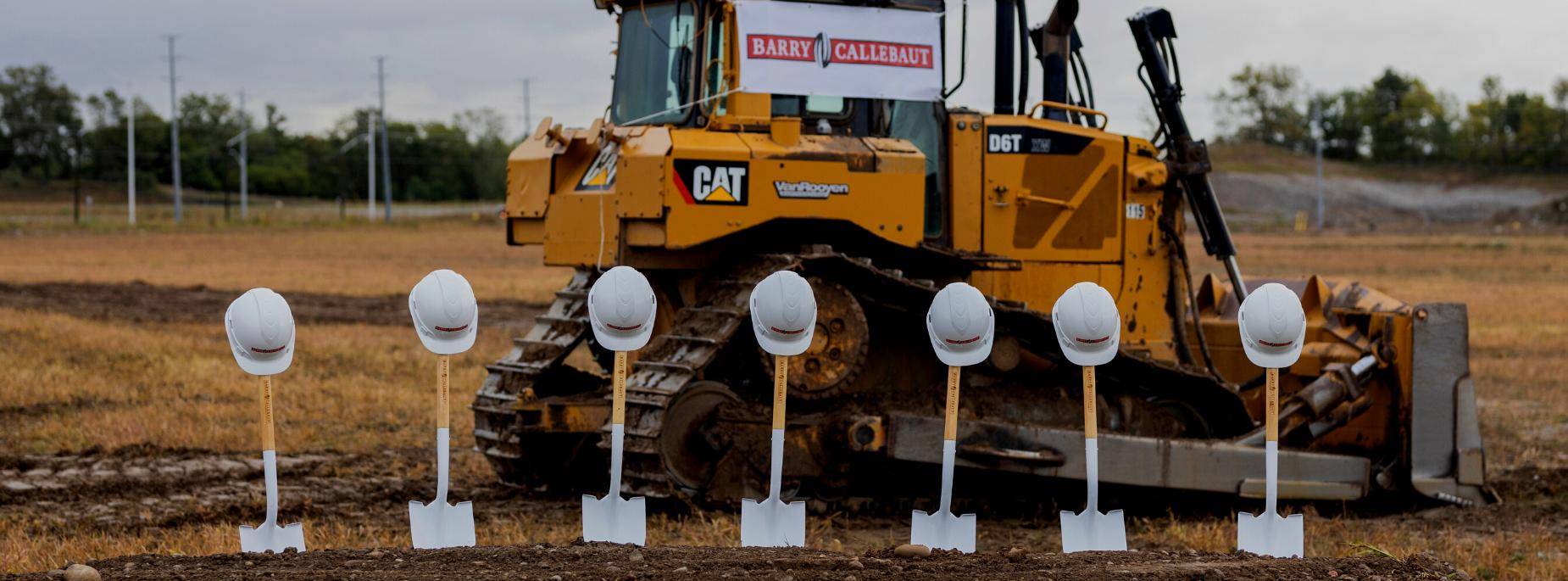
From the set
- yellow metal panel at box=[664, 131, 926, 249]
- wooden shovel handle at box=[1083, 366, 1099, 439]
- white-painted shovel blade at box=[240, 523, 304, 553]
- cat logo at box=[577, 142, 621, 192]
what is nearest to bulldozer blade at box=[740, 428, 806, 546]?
wooden shovel handle at box=[1083, 366, 1099, 439]

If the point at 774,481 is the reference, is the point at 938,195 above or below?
above

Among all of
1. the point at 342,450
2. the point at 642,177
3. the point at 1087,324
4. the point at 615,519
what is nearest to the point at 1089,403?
the point at 1087,324

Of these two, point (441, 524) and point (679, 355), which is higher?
point (679, 355)

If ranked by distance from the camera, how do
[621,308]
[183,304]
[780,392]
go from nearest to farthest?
[621,308] < [780,392] < [183,304]

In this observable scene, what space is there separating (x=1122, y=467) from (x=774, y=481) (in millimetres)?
3526

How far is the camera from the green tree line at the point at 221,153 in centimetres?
10506

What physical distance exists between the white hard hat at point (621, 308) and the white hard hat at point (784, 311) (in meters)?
0.44

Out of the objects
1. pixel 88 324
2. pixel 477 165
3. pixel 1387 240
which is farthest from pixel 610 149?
pixel 477 165

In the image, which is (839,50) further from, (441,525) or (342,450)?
(342,450)

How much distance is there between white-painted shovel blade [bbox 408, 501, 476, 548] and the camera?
7113 millimetres

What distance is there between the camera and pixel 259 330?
643 centimetres

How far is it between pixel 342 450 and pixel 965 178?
477 centimetres

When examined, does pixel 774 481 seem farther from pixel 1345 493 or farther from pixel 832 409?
pixel 1345 493

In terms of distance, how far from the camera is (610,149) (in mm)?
10258
